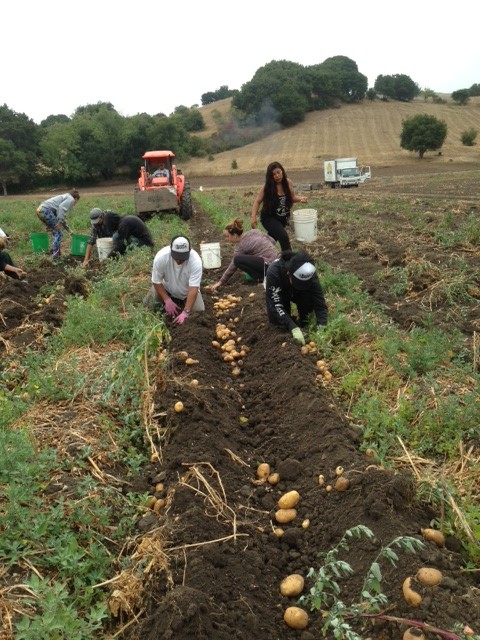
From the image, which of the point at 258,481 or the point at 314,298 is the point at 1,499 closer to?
the point at 258,481

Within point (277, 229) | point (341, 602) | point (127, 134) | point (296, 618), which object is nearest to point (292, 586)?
point (296, 618)

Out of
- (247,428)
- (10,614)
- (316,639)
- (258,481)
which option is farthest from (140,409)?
(316,639)

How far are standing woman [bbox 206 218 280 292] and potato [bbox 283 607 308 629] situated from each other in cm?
464

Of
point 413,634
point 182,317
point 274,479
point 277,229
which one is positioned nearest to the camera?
point 413,634

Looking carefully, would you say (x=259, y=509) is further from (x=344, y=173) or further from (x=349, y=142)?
(x=349, y=142)

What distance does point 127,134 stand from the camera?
43812 millimetres

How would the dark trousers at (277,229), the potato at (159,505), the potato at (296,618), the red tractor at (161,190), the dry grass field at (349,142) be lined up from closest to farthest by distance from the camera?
the potato at (296,618)
the potato at (159,505)
the dark trousers at (277,229)
the red tractor at (161,190)
the dry grass field at (349,142)

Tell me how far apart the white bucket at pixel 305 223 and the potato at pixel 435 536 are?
6767mm

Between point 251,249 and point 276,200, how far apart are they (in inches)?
28.8

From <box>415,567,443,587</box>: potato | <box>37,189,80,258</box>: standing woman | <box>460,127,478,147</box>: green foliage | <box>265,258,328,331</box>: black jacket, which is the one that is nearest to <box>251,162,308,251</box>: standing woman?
<box>265,258,328,331</box>: black jacket

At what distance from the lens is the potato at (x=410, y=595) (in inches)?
85.3

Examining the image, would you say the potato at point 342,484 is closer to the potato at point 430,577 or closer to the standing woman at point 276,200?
the potato at point 430,577

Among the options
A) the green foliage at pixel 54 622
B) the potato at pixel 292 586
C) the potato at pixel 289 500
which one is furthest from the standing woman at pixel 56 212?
the potato at pixel 292 586

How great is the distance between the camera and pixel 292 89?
62844mm
